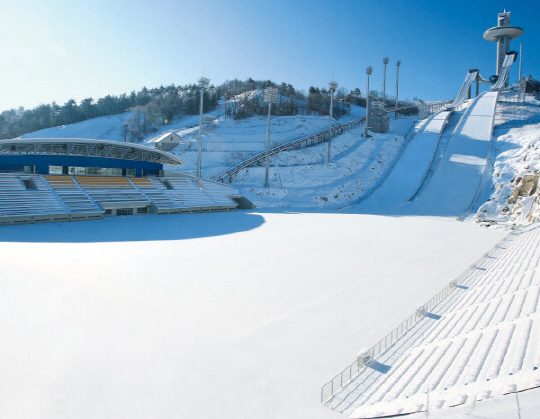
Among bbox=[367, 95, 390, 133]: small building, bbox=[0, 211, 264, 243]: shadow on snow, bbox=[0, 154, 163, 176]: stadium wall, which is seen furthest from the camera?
bbox=[367, 95, 390, 133]: small building

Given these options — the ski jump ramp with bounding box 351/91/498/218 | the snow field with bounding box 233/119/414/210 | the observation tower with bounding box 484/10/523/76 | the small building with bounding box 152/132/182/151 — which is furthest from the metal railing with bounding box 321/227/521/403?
the observation tower with bounding box 484/10/523/76

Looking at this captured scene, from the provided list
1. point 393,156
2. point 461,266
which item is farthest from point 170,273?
point 393,156

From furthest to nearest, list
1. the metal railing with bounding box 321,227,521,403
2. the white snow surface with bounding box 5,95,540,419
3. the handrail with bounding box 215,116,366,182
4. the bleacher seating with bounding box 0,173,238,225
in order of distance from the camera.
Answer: the handrail with bounding box 215,116,366,182, the bleacher seating with bounding box 0,173,238,225, the metal railing with bounding box 321,227,521,403, the white snow surface with bounding box 5,95,540,419

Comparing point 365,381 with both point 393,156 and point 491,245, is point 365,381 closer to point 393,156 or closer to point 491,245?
point 491,245

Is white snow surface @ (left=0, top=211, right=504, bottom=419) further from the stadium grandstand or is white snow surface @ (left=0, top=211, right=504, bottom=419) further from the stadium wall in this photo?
the stadium wall

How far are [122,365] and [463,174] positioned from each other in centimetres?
3390

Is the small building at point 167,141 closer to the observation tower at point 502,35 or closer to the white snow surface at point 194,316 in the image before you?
the white snow surface at point 194,316

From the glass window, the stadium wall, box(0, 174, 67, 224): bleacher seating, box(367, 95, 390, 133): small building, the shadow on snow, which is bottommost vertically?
the shadow on snow

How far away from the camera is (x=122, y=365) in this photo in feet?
17.0

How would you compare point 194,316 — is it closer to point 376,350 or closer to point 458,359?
point 376,350

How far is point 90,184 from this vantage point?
23203mm

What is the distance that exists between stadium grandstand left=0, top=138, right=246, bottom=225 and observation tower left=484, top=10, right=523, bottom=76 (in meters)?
57.3

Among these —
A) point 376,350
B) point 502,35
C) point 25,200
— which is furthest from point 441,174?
point 502,35

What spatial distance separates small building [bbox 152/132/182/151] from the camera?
37875 millimetres
